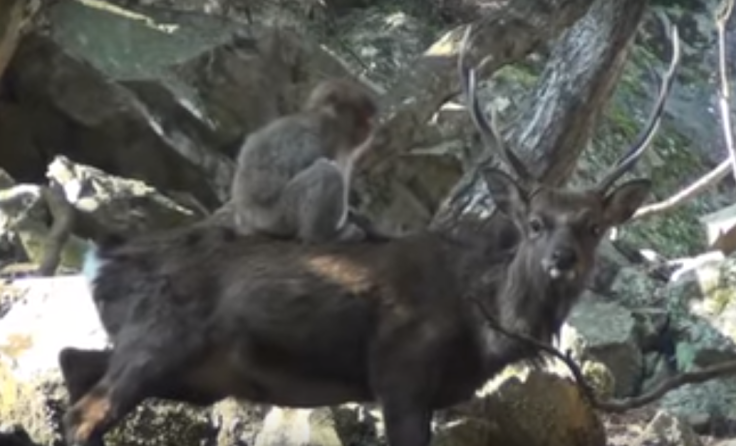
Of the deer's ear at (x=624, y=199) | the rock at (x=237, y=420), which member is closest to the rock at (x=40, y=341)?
the rock at (x=237, y=420)

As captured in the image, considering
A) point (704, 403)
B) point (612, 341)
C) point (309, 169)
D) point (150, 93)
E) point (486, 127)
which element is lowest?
point (704, 403)

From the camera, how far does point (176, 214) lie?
1205 cm

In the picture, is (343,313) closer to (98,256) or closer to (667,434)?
(98,256)

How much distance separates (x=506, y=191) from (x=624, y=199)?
498 millimetres

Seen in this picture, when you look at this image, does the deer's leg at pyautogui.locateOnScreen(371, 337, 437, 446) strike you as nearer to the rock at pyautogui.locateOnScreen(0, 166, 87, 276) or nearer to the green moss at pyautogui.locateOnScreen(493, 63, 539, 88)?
the rock at pyautogui.locateOnScreen(0, 166, 87, 276)

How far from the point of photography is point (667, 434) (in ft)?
31.9

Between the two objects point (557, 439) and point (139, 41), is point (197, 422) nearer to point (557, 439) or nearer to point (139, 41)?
point (557, 439)

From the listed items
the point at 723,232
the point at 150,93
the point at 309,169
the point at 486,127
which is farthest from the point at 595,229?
the point at 723,232

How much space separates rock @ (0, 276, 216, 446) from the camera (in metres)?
8.14

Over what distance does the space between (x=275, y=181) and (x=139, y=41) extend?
575cm

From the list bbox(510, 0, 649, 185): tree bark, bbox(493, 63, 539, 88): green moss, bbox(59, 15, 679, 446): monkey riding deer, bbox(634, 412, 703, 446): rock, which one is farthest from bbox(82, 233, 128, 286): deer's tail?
bbox(493, 63, 539, 88): green moss

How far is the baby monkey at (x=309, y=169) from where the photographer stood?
323 inches

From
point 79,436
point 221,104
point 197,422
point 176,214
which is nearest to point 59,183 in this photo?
point 176,214

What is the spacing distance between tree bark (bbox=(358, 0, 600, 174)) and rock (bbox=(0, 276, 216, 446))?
1928mm
